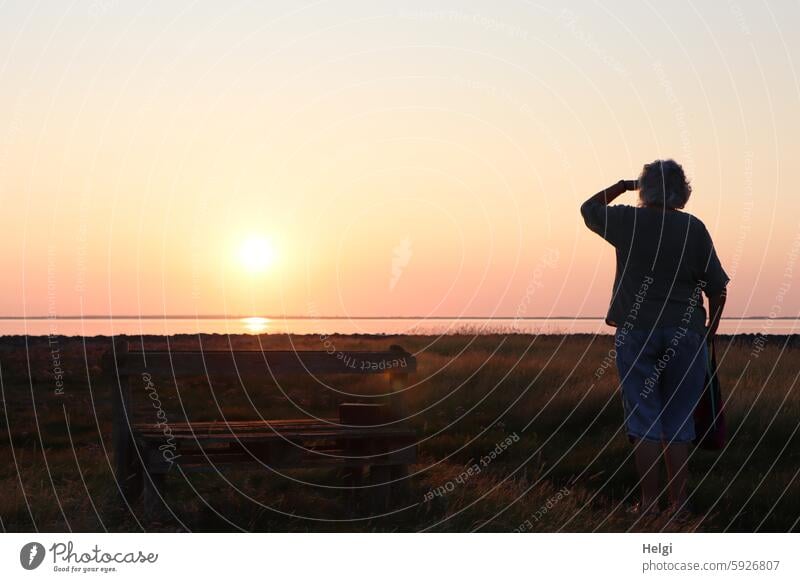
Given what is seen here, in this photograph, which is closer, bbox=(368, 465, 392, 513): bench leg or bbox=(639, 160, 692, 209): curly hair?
bbox=(639, 160, 692, 209): curly hair

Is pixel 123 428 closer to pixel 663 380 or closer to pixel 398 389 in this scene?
pixel 398 389

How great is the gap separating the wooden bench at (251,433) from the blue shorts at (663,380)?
198 cm

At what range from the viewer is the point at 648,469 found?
780cm

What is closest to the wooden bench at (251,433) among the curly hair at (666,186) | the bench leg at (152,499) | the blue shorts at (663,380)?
A: the bench leg at (152,499)

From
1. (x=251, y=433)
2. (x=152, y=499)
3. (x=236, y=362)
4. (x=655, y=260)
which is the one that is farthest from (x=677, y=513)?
(x=152, y=499)

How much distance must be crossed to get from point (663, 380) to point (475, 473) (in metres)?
2.45

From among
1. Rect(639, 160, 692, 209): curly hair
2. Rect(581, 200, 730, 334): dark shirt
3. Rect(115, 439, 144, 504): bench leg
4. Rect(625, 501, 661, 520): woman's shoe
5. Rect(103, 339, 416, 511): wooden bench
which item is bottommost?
Rect(625, 501, 661, 520): woman's shoe

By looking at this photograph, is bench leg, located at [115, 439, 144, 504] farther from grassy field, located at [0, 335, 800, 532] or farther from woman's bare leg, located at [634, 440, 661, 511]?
woman's bare leg, located at [634, 440, 661, 511]

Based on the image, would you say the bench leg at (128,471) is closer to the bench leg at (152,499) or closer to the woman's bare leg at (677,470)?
the bench leg at (152,499)

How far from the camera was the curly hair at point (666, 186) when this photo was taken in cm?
775

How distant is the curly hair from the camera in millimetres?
7750

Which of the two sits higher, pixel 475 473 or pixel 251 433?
pixel 251 433

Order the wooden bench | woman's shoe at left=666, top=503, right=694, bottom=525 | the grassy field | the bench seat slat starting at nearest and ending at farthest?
1. woman's shoe at left=666, top=503, right=694, bottom=525
2. the grassy field
3. the wooden bench
4. the bench seat slat

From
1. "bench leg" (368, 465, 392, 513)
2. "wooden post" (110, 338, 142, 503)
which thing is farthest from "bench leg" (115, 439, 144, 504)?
"bench leg" (368, 465, 392, 513)
